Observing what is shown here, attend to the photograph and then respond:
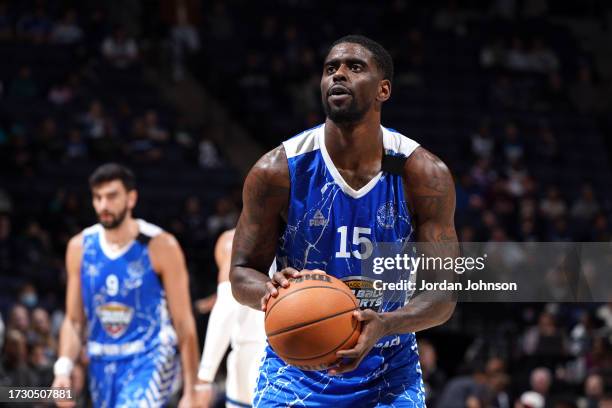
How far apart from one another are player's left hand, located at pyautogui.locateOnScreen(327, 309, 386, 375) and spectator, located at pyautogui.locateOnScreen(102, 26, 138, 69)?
12830 mm

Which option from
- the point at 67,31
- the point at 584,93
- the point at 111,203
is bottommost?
the point at 111,203

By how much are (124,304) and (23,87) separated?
8.92 metres

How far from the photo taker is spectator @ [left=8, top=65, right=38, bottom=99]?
48.1 ft

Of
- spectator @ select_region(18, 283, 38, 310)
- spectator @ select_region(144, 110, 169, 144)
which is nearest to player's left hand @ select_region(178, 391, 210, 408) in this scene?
spectator @ select_region(18, 283, 38, 310)

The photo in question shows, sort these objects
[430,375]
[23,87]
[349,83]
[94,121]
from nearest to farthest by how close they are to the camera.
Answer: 1. [349,83]
2. [430,375]
3. [94,121]
4. [23,87]

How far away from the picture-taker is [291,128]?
52.3ft

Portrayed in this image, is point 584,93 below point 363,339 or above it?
above

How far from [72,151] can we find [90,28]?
3.29 metres

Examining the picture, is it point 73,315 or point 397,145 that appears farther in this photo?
point 73,315

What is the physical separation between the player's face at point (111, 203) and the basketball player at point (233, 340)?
0.68 m

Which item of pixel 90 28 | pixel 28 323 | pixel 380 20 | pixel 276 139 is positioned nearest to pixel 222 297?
pixel 28 323

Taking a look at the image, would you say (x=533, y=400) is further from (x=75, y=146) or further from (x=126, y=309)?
(x=75, y=146)

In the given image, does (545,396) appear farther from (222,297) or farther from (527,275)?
(222,297)

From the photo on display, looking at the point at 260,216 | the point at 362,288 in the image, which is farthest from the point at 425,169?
the point at 260,216
